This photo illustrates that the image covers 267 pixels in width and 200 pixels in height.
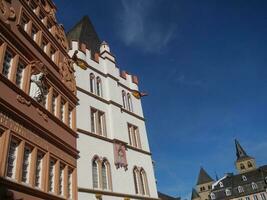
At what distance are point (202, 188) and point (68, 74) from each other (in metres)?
131

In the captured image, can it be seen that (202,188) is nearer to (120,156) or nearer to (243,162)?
(243,162)

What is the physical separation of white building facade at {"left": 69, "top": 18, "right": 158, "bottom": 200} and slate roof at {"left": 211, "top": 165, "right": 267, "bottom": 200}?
76220 millimetres

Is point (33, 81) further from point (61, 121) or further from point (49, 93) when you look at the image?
point (61, 121)

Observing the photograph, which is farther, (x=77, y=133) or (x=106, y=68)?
(x=106, y=68)

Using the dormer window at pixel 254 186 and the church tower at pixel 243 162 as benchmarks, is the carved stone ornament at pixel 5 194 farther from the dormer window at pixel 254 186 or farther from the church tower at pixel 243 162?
the church tower at pixel 243 162

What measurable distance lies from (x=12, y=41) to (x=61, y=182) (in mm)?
7676

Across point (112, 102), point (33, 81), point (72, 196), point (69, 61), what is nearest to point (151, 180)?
point (112, 102)

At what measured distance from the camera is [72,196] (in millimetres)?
16406

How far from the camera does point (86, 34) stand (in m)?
30.3

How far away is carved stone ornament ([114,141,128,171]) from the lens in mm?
21144

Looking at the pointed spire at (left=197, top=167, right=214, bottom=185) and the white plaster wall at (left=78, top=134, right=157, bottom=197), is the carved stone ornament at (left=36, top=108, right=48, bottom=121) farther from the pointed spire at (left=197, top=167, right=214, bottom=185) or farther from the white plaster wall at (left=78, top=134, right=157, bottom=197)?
the pointed spire at (left=197, top=167, right=214, bottom=185)

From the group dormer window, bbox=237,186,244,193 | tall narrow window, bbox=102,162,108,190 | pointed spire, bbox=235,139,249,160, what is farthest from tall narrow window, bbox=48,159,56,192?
pointed spire, bbox=235,139,249,160

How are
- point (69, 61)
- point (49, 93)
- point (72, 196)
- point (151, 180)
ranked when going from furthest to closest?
1. point (151, 180)
2. point (69, 61)
3. point (49, 93)
4. point (72, 196)

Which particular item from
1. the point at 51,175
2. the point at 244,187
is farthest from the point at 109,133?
the point at 244,187
